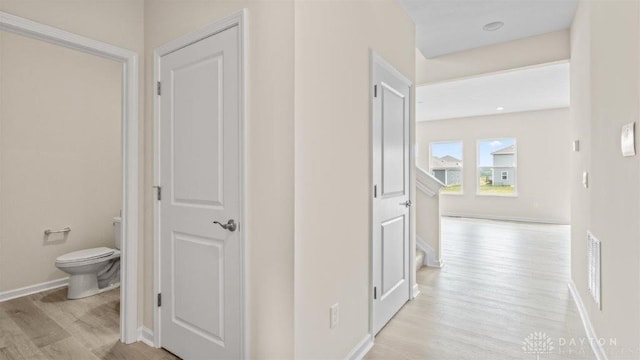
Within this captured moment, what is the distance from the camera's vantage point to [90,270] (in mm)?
3010

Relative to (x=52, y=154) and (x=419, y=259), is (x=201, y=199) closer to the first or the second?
(x=52, y=154)

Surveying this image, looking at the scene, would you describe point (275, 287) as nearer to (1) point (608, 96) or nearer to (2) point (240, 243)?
(2) point (240, 243)

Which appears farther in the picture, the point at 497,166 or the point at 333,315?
the point at 497,166

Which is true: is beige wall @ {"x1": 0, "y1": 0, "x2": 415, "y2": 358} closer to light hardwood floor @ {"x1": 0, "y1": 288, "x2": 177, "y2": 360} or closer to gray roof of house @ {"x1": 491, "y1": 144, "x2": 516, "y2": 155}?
light hardwood floor @ {"x1": 0, "y1": 288, "x2": 177, "y2": 360}

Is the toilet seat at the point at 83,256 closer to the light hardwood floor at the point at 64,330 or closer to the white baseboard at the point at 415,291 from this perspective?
the light hardwood floor at the point at 64,330

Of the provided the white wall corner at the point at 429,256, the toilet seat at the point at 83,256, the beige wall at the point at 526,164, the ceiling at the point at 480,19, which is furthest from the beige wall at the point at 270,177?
the beige wall at the point at 526,164

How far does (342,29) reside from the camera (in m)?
1.88

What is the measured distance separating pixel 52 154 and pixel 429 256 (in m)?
4.44

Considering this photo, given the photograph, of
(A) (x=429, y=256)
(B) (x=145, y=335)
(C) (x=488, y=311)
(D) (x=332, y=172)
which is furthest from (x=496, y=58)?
(B) (x=145, y=335)

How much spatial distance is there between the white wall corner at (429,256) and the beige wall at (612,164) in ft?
4.94

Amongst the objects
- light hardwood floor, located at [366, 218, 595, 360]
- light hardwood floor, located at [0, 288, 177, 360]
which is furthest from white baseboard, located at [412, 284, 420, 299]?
light hardwood floor, located at [0, 288, 177, 360]

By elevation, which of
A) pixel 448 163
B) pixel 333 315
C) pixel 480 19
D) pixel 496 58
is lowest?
pixel 333 315

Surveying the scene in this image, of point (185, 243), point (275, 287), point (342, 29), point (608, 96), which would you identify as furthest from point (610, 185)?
point (185, 243)

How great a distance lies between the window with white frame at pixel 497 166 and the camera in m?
7.85
